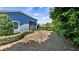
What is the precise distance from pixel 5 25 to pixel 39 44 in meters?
0.55

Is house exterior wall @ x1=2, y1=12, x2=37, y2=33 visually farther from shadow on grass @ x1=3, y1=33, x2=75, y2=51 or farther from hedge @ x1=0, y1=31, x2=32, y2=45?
shadow on grass @ x1=3, y1=33, x2=75, y2=51

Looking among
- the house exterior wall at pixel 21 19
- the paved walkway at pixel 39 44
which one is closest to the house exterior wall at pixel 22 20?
the house exterior wall at pixel 21 19

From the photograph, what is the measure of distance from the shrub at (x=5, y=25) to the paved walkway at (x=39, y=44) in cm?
18

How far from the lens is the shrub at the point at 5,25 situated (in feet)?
7.56

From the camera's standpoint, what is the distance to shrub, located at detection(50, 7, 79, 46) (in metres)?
2.34

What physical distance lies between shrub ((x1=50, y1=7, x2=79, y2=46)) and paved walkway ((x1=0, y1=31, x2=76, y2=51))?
96 mm

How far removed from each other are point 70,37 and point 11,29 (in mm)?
857

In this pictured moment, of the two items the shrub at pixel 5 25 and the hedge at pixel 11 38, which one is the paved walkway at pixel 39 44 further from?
the shrub at pixel 5 25

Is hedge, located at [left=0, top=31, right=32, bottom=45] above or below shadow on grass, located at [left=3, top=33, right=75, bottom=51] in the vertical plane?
above

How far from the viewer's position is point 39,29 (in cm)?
236

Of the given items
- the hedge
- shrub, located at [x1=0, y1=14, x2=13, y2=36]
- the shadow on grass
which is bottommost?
the shadow on grass

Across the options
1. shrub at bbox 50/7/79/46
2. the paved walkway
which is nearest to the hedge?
the paved walkway

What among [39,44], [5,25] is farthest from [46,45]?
[5,25]
